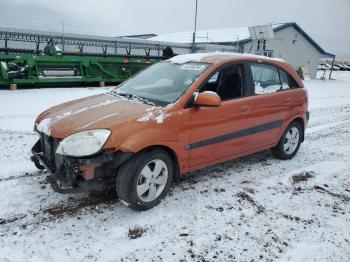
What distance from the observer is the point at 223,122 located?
403 cm

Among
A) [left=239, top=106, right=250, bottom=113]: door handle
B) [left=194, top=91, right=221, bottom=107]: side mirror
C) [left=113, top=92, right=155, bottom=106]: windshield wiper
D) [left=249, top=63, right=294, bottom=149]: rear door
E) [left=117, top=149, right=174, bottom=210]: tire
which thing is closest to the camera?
[left=117, top=149, right=174, bottom=210]: tire

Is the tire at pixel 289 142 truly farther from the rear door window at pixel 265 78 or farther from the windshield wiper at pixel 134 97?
the windshield wiper at pixel 134 97

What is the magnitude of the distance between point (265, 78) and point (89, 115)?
2.63 meters

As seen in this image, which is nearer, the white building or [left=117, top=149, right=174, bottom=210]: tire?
[left=117, top=149, right=174, bottom=210]: tire

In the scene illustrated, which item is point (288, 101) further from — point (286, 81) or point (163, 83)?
point (163, 83)

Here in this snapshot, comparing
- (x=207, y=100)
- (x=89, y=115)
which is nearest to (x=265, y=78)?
(x=207, y=100)

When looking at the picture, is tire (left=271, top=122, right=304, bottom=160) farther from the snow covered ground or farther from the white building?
the white building

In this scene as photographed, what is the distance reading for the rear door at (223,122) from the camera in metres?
3.80

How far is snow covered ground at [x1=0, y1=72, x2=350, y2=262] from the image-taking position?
284 centimetres

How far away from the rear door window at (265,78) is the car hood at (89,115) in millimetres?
1764

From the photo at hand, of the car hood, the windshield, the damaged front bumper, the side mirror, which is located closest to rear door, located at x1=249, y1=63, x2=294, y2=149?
the windshield

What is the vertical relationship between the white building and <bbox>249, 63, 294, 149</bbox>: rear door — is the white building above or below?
above

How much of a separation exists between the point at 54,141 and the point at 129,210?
1.06 metres

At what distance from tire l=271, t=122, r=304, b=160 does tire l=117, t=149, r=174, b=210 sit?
2.28 m
